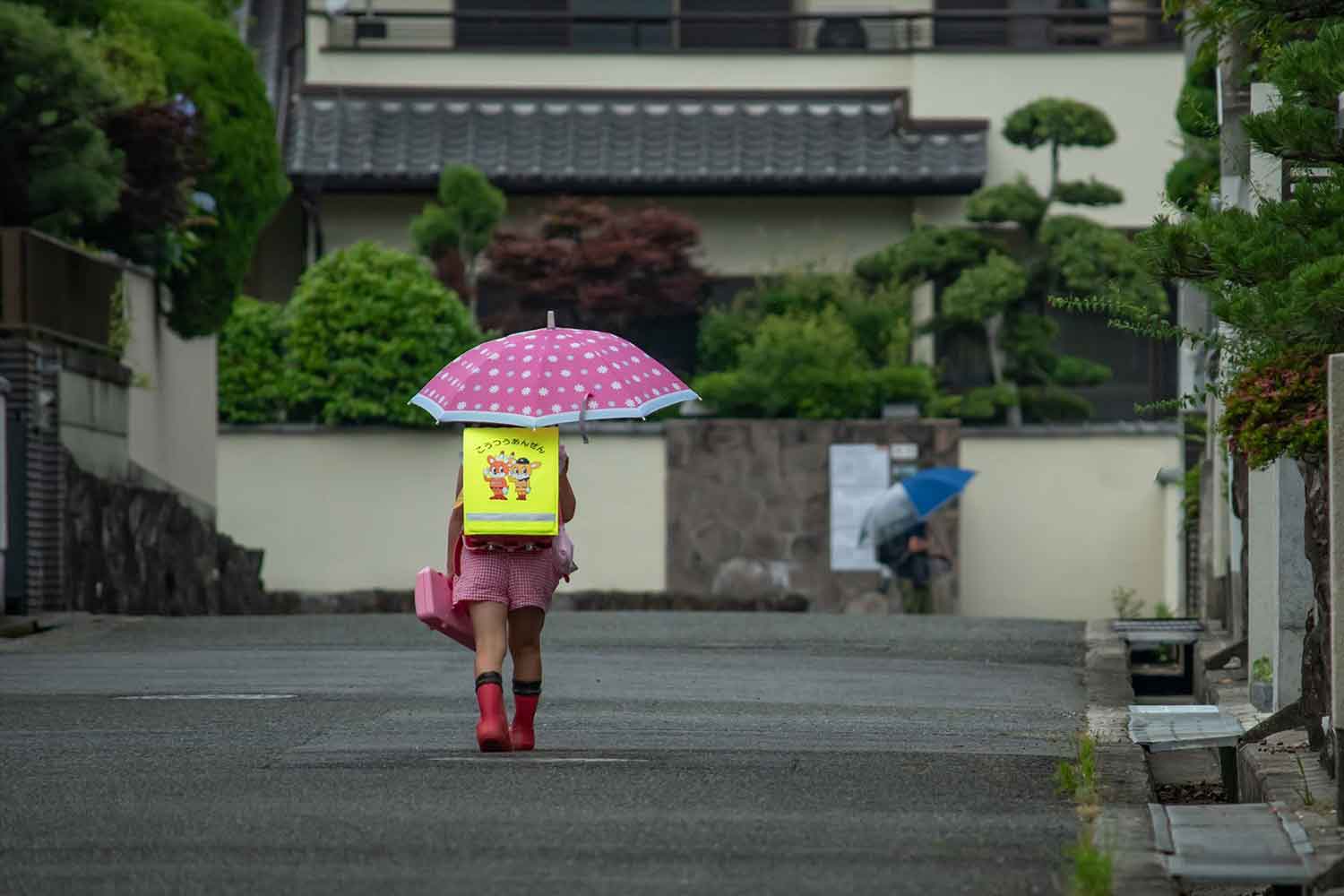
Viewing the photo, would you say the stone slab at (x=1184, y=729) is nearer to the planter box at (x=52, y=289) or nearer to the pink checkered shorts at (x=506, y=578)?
the pink checkered shorts at (x=506, y=578)

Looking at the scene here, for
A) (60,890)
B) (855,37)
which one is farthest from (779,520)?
(60,890)

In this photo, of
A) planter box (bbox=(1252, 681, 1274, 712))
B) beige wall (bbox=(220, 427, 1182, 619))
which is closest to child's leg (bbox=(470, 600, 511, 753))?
planter box (bbox=(1252, 681, 1274, 712))

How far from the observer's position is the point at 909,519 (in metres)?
28.4

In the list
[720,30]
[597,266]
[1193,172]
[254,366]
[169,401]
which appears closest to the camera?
[1193,172]

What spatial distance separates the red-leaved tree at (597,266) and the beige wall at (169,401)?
525 cm

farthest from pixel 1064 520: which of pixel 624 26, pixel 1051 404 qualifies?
pixel 624 26

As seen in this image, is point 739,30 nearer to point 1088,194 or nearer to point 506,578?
point 1088,194

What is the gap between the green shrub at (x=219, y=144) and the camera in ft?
77.6

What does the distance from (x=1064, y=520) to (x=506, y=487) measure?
2166cm

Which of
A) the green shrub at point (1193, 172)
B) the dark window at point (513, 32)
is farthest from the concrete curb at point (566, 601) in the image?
the dark window at point (513, 32)

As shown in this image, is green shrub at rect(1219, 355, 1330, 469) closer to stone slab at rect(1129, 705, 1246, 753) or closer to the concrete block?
stone slab at rect(1129, 705, 1246, 753)

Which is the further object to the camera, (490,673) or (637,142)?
(637,142)

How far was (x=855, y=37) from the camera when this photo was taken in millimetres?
34406

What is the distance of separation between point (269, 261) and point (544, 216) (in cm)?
446
